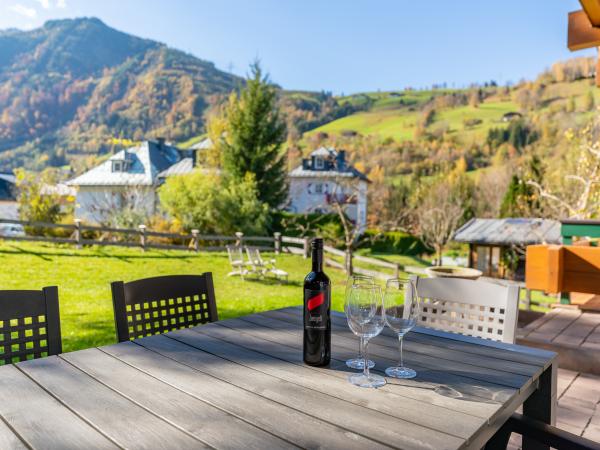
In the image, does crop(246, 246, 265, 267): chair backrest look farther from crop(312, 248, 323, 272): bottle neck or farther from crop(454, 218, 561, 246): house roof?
crop(454, 218, 561, 246): house roof

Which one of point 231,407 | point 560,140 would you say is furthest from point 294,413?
point 560,140

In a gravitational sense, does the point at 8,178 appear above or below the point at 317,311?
above

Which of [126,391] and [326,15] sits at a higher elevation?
[326,15]

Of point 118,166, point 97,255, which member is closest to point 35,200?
point 97,255

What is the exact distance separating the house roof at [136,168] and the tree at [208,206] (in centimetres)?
161

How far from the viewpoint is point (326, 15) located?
62.3ft

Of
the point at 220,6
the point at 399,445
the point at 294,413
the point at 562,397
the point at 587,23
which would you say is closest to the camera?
the point at 399,445

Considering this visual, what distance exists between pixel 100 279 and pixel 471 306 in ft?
16.2

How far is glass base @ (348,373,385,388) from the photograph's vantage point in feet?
2.88

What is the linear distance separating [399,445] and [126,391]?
534mm

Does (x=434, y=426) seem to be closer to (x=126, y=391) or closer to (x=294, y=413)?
(x=294, y=413)

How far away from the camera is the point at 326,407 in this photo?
0.77 meters

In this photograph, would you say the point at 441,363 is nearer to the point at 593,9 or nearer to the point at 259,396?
the point at 259,396

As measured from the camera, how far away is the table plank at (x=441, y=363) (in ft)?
3.04
